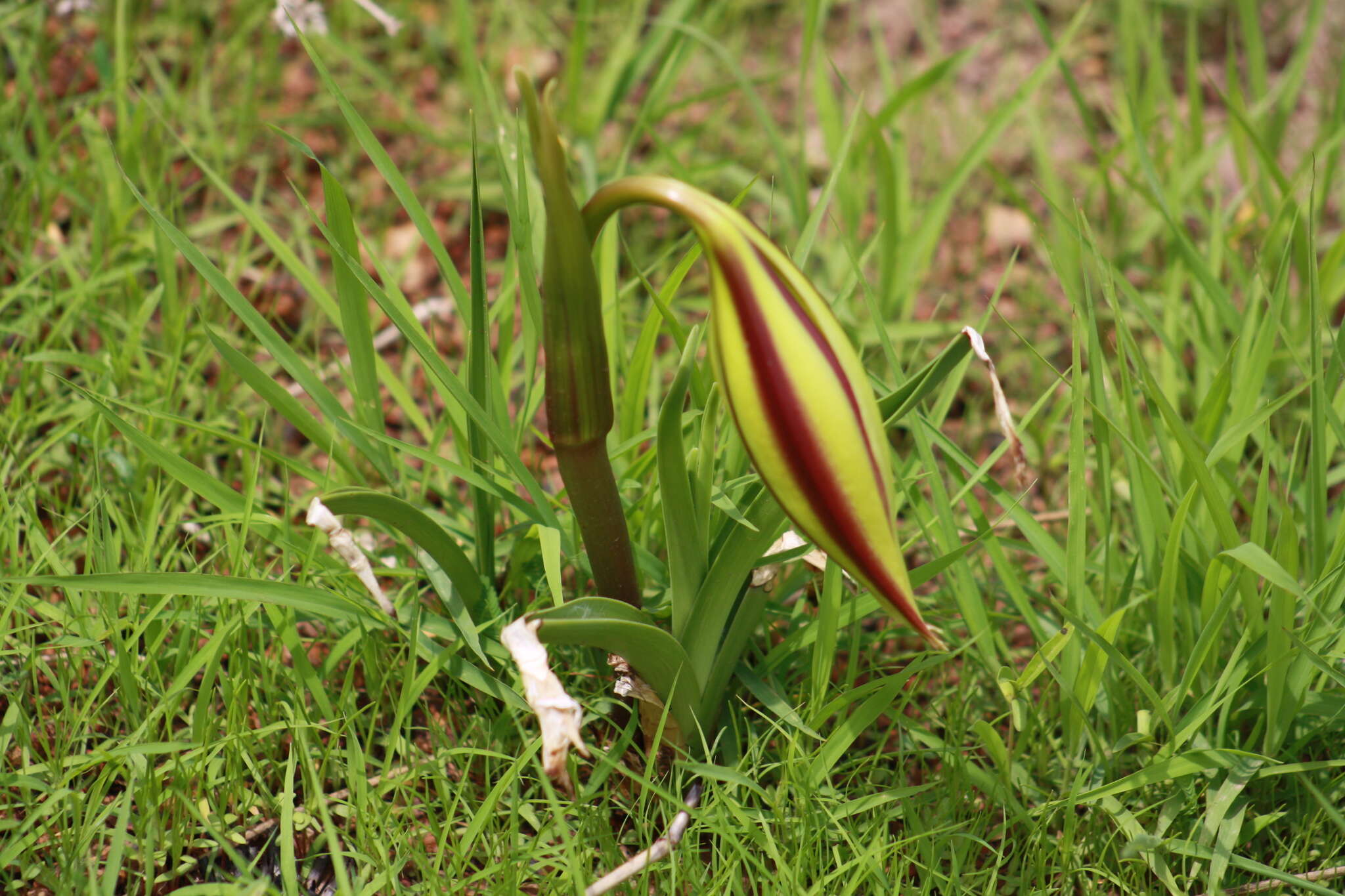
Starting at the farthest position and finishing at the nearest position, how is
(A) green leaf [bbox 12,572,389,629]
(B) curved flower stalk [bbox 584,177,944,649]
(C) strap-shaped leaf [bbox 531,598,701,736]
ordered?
1. (A) green leaf [bbox 12,572,389,629]
2. (C) strap-shaped leaf [bbox 531,598,701,736]
3. (B) curved flower stalk [bbox 584,177,944,649]

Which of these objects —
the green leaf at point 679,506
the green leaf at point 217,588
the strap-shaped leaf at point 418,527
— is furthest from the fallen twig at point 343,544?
the green leaf at point 679,506

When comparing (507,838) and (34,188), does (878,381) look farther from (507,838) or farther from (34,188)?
(34,188)

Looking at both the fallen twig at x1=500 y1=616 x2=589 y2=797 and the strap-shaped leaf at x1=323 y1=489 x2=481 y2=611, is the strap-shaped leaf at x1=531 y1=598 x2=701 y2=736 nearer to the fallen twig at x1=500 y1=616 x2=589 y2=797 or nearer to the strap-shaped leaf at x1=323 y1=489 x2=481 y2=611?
the fallen twig at x1=500 y1=616 x2=589 y2=797

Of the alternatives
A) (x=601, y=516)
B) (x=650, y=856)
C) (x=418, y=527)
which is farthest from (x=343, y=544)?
(x=650, y=856)

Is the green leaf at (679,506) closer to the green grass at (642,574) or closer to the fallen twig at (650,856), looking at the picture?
the green grass at (642,574)

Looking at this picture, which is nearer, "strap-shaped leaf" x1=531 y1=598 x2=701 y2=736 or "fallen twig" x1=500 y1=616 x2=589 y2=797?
"fallen twig" x1=500 y1=616 x2=589 y2=797

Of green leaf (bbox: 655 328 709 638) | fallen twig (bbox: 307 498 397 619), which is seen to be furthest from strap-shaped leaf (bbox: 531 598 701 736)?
fallen twig (bbox: 307 498 397 619)

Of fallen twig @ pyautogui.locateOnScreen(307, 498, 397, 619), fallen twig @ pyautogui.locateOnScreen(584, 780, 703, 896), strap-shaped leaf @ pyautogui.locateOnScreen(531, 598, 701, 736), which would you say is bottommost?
fallen twig @ pyautogui.locateOnScreen(584, 780, 703, 896)
